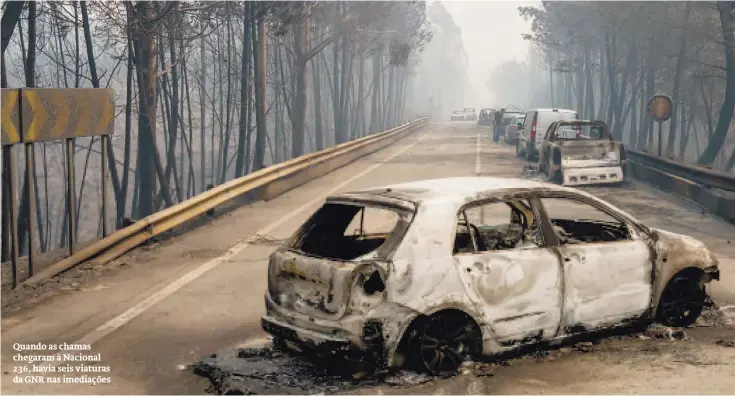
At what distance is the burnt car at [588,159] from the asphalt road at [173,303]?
160 inches

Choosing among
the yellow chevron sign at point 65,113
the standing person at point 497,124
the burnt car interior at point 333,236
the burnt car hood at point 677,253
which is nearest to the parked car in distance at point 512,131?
the standing person at point 497,124

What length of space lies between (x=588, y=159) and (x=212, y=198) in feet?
32.5

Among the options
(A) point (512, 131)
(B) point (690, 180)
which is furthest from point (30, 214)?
(A) point (512, 131)

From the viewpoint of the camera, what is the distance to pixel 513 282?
6684 millimetres

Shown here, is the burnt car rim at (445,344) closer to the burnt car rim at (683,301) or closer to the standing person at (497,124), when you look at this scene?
the burnt car rim at (683,301)

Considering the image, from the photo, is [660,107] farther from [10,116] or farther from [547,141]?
[10,116]

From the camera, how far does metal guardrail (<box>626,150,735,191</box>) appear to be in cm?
1580

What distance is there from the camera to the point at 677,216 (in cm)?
1585

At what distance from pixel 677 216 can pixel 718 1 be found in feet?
64.3

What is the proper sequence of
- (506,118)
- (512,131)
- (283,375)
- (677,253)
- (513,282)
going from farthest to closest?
(506,118) < (512,131) < (677,253) < (513,282) < (283,375)

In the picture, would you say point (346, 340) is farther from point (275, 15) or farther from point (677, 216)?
point (275, 15)

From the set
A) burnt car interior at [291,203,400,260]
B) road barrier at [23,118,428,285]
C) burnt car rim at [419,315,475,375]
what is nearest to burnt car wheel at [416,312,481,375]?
burnt car rim at [419,315,475,375]

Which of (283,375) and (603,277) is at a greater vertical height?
(603,277)

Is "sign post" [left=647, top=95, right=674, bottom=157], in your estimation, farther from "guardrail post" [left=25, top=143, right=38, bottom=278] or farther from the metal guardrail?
"guardrail post" [left=25, top=143, right=38, bottom=278]
